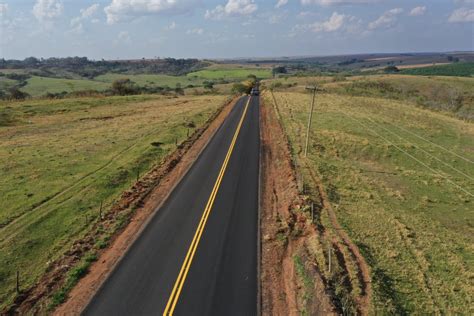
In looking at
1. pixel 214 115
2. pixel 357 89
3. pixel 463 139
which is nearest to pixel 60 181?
pixel 214 115

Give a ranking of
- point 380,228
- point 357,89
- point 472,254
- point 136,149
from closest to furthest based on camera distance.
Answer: point 472,254
point 380,228
point 136,149
point 357,89

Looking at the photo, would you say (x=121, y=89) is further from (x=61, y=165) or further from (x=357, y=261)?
(x=357, y=261)

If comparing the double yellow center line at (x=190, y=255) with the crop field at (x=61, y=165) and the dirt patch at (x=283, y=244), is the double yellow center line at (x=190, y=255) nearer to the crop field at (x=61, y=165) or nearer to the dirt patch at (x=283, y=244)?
the dirt patch at (x=283, y=244)

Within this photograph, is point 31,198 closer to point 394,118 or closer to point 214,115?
point 214,115

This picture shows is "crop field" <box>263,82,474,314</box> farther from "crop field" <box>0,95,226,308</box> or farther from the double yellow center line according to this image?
"crop field" <box>0,95,226,308</box>

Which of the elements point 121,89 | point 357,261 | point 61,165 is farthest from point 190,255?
point 121,89

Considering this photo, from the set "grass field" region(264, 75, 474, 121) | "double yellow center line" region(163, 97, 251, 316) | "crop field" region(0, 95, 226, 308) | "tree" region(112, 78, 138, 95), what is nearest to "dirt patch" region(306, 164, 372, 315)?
"double yellow center line" region(163, 97, 251, 316)

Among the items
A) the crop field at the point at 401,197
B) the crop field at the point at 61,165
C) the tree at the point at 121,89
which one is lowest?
the crop field at the point at 401,197

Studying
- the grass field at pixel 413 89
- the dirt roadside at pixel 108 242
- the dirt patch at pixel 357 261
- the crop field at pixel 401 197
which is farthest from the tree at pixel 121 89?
the dirt patch at pixel 357 261
